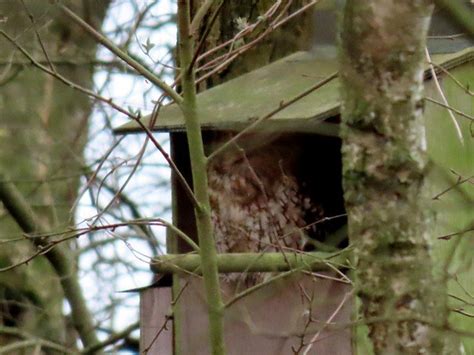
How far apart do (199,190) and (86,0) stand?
3.30m

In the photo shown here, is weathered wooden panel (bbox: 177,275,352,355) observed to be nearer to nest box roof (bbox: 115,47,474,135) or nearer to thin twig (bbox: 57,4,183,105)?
nest box roof (bbox: 115,47,474,135)

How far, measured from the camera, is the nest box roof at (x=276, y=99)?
337cm

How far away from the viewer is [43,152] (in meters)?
7.14

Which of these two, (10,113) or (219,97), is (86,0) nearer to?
(10,113)

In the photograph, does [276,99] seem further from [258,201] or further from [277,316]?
[277,316]

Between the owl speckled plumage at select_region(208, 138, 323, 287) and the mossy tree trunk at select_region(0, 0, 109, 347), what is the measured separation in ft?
8.44

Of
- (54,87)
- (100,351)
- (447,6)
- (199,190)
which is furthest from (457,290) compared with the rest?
(54,87)

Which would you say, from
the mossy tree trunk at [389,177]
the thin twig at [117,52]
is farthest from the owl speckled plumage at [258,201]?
the mossy tree trunk at [389,177]

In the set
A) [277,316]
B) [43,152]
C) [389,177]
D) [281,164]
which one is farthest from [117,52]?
[43,152]

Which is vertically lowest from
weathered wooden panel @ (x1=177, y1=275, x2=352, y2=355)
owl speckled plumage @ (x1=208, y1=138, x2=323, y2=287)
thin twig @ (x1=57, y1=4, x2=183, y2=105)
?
weathered wooden panel @ (x1=177, y1=275, x2=352, y2=355)

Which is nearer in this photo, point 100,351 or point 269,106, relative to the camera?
point 269,106

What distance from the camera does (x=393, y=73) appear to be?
2123mm

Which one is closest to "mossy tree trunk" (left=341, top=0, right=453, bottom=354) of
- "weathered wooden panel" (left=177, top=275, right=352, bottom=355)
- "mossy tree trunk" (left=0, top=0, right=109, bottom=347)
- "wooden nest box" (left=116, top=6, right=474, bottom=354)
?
"wooden nest box" (left=116, top=6, right=474, bottom=354)

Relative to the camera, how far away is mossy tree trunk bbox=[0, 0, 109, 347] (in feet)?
22.1
